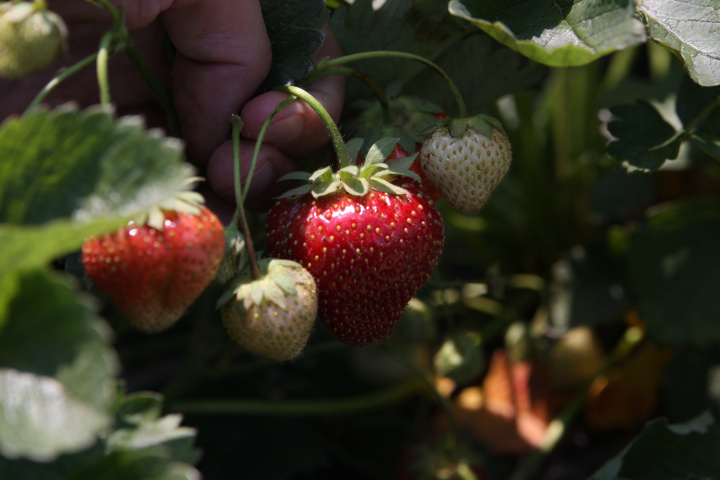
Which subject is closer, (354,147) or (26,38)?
(26,38)

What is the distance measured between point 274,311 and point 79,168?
18cm

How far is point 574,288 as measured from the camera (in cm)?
118

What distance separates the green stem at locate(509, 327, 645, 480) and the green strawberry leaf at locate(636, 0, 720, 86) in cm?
55

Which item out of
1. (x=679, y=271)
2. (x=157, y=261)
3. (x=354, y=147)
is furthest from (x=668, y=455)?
(x=157, y=261)

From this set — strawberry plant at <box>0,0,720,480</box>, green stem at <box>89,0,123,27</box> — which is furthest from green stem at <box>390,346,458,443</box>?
green stem at <box>89,0,123,27</box>

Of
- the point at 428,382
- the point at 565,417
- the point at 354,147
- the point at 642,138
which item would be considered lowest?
the point at 565,417

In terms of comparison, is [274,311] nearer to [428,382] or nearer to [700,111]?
[428,382]

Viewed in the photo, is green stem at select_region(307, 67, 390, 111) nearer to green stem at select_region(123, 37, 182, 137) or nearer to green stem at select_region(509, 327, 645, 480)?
green stem at select_region(123, 37, 182, 137)

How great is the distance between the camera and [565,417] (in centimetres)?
107

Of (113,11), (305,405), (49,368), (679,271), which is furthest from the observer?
(679,271)

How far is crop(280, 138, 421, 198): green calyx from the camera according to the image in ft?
1.97

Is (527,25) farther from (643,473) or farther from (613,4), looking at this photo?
(643,473)

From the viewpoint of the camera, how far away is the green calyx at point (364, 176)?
600 mm

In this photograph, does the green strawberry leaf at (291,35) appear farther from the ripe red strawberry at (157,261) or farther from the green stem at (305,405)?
the green stem at (305,405)
